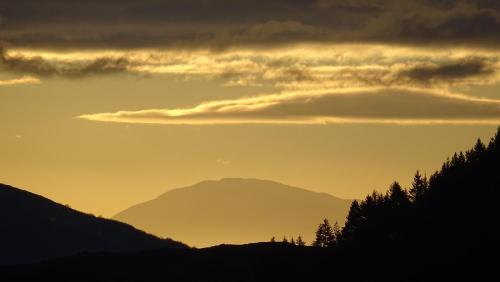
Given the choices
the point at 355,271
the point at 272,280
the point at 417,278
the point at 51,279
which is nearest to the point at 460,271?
the point at 417,278

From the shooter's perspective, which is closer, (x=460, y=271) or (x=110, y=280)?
(x=460, y=271)

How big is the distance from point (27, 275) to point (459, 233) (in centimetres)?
7475

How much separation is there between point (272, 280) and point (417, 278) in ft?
82.6

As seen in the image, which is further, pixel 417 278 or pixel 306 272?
pixel 306 272

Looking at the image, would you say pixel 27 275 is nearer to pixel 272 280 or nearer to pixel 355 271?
pixel 272 280

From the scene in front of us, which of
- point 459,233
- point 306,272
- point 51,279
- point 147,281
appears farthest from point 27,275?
point 459,233

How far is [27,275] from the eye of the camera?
19125cm

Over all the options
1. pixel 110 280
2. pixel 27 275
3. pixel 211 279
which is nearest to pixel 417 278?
pixel 211 279

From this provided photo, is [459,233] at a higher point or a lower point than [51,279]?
higher

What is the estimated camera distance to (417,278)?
185125mm

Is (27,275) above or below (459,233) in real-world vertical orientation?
below

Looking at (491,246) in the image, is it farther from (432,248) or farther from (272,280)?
(272,280)

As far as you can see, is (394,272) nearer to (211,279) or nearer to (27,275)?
(211,279)

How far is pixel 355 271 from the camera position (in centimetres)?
19325
